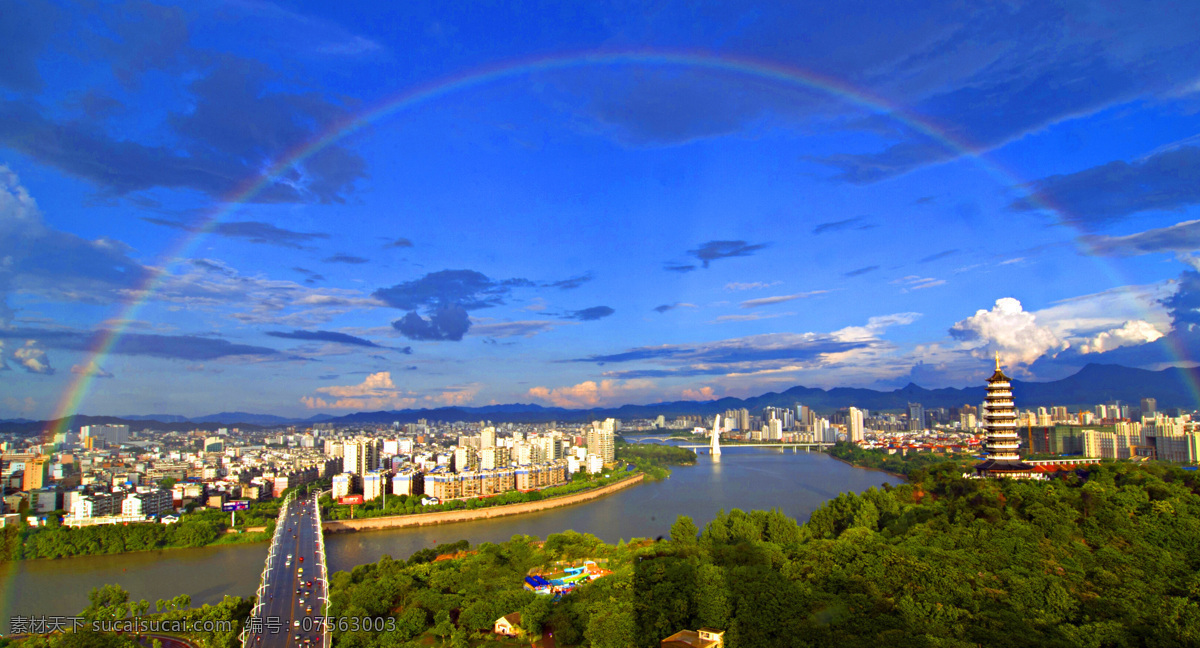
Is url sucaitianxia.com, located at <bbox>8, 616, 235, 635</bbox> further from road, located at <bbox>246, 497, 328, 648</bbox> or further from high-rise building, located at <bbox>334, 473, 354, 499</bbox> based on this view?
high-rise building, located at <bbox>334, 473, 354, 499</bbox>

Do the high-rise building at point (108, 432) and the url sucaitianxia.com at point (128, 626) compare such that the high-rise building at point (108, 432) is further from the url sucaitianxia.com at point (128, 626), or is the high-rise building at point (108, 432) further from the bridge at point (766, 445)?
the url sucaitianxia.com at point (128, 626)

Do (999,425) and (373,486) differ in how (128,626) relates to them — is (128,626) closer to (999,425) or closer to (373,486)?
(373,486)

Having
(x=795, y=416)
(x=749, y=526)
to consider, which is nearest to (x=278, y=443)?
(x=749, y=526)

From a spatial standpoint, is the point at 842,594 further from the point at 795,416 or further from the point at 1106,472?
the point at 795,416

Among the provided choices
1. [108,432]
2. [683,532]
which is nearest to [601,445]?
[683,532]

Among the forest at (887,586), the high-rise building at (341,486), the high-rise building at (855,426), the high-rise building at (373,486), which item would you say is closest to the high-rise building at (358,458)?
the high-rise building at (341,486)

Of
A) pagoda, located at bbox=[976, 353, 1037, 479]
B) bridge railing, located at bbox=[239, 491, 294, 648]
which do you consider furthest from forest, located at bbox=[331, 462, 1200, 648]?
pagoda, located at bbox=[976, 353, 1037, 479]
